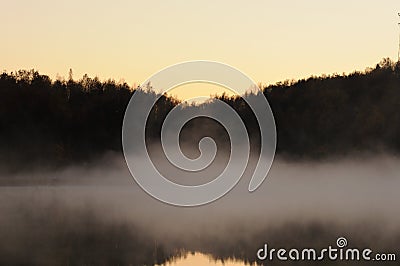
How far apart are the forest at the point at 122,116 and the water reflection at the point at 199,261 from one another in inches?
965

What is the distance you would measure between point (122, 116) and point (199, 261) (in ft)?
85.5

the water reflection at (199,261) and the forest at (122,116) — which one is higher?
the forest at (122,116)

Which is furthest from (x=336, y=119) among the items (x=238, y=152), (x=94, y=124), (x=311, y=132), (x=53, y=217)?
(x=53, y=217)

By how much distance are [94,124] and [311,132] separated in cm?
1122

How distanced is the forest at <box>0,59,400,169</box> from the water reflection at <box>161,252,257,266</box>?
2451cm

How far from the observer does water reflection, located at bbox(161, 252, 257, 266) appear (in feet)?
A: 36.2

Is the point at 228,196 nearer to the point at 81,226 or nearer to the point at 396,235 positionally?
the point at 81,226

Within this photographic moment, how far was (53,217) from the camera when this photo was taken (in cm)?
1719

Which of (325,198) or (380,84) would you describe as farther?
(380,84)

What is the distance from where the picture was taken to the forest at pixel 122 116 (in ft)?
122

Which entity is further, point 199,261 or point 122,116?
point 122,116

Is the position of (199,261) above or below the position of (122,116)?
below

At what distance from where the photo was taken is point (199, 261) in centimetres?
1133

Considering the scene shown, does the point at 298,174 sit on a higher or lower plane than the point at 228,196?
higher
